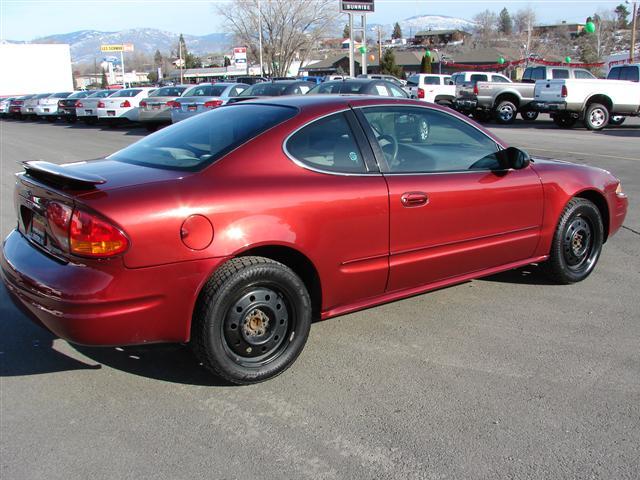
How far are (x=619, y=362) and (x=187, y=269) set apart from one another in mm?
2627

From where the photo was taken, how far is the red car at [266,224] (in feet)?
10.2

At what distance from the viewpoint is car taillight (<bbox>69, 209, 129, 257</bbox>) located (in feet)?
9.97

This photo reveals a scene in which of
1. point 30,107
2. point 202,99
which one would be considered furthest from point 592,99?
point 30,107

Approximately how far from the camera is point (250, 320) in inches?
137

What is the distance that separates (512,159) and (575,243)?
1169mm

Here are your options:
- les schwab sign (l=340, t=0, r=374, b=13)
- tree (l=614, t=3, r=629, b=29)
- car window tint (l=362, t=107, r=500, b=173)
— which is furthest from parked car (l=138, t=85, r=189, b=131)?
tree (l=614, t=3, r=629, b=29)

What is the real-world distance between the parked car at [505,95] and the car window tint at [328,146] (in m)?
19.6

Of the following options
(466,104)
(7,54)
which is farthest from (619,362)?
(7,54)

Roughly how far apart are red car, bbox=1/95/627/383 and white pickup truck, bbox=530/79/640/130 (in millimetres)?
16165

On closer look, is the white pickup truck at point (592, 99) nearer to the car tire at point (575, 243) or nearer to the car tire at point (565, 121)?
the car tire at point (565, 121)

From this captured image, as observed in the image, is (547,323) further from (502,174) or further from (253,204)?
(253,204)

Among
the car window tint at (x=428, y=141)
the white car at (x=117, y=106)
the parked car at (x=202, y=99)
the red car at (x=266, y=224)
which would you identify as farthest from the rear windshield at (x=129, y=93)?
the car window tint at (x=428, y=141)

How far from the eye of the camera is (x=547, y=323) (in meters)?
4.38

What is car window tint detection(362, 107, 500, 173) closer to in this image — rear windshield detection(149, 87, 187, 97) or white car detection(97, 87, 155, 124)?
rear windshield detection(149, 87, 187, 97)
